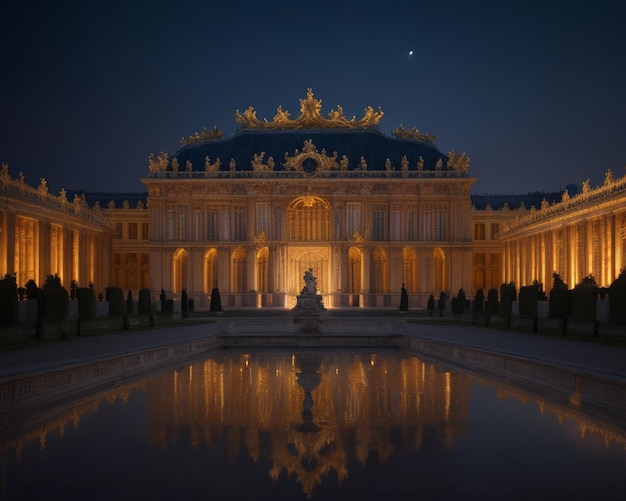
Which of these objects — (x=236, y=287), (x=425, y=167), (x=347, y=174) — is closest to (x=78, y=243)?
(x=236, y=287)

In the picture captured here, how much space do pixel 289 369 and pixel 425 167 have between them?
4844 centimetres

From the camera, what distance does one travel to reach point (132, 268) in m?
71.5

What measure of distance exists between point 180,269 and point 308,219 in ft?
47.2

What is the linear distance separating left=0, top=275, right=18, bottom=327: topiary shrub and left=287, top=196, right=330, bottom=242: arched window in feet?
131

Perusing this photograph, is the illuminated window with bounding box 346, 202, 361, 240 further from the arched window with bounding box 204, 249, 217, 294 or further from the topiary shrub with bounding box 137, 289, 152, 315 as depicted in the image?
the topiary shrub with bounding box 137, 289, 152, 315

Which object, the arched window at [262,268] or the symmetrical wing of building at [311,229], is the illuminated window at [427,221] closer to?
the symmetrical wing of building at [311,229]

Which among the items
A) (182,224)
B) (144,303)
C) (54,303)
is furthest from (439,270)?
(54,303)

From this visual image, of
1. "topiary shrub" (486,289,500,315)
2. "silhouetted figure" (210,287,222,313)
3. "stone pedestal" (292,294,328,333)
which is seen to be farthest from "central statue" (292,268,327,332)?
"silhouetted figure" (210,287,222,313)

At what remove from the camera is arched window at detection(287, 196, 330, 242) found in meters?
62.7

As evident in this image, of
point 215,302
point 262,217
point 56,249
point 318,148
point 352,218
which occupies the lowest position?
point 215,302

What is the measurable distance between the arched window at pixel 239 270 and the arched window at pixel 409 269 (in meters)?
16.4

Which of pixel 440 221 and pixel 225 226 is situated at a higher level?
pixel 440 221

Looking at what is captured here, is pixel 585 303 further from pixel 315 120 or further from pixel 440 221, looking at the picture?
pixel 315 120

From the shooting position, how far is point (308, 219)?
6309 centimetres
